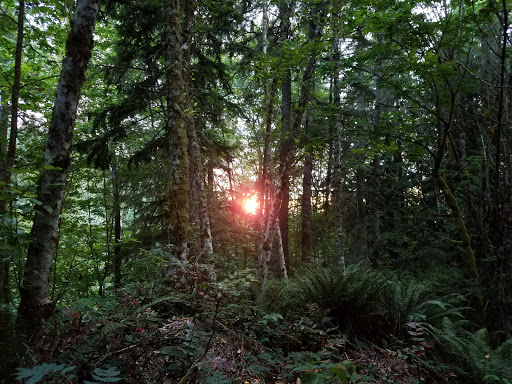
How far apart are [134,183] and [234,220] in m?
3.79

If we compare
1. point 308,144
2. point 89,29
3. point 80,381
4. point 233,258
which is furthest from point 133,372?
point 233,258

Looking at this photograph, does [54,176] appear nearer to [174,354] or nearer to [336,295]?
[174,354]

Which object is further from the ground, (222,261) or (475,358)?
(222,261)

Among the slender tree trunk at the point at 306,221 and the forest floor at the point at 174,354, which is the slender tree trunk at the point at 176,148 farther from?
the slender tree trunk at the point at 306,221

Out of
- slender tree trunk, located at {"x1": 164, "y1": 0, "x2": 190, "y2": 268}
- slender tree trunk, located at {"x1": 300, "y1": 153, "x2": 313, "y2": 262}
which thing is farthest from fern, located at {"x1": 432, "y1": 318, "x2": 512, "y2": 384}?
slender tree trunk, located at {"x1": 300, "y1": 153, "x2": 313, "y2": 262}

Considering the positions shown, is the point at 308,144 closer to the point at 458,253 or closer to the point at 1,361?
the point at 1,361

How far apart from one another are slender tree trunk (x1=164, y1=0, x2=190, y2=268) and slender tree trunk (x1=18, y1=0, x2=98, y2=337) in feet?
5.60

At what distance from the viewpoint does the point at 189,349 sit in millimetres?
2469

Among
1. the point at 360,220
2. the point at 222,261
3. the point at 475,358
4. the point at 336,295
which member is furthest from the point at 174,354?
the point at 360,220

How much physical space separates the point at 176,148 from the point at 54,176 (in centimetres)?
216

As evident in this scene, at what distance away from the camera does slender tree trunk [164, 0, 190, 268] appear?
4.46 meters

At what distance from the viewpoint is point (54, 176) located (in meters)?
2.73

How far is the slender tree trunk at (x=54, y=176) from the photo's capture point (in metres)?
2.52

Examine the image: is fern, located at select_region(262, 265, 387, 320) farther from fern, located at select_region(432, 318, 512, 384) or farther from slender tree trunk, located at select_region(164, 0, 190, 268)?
slender tree trunk, located at select_region(164, 0, 190, 268)
